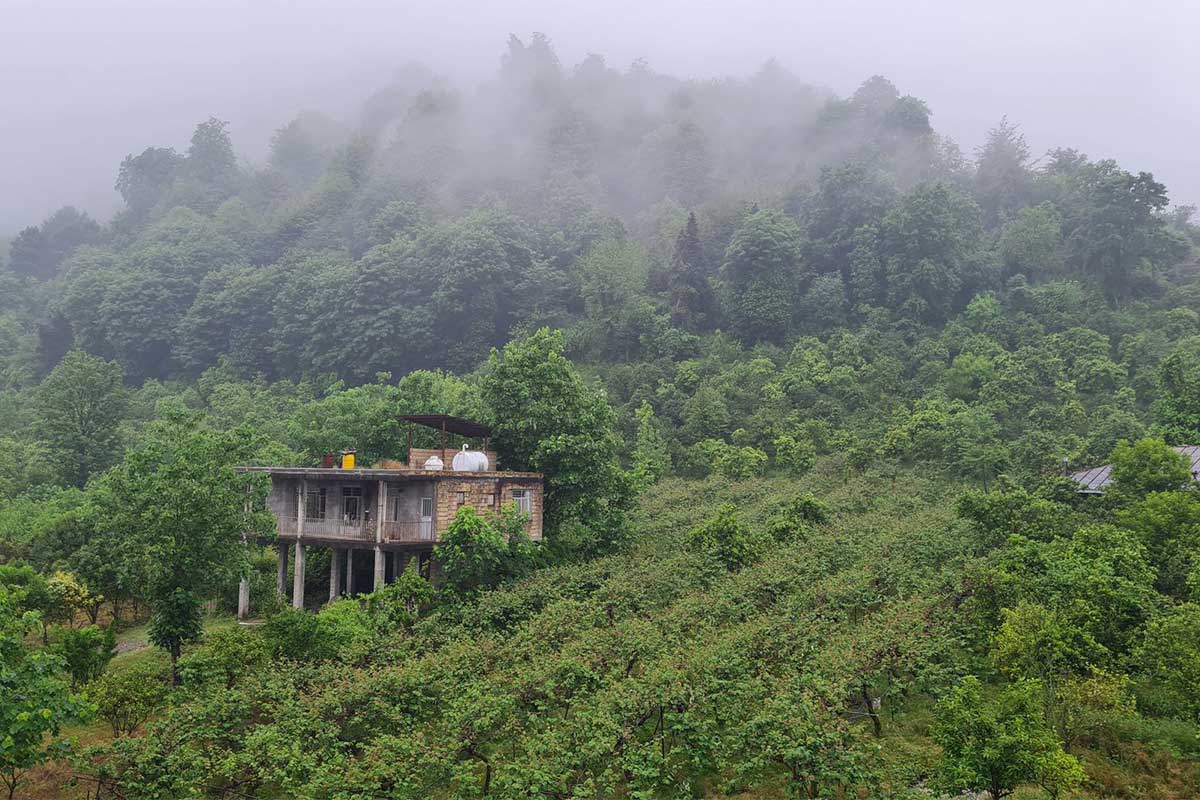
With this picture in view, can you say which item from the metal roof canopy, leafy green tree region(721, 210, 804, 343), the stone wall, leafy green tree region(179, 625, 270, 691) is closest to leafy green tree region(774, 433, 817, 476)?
leafy green tree region(721, 210, 804, 343)

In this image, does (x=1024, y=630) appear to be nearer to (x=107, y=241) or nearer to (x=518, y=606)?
(x=518, y=606)

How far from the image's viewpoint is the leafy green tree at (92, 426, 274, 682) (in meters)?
14.5

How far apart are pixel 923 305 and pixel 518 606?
1188 inches

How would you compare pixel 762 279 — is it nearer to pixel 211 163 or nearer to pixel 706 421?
pixel 706 421

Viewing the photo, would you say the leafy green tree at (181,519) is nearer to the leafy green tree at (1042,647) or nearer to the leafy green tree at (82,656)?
the leafy green tree at (82,656)

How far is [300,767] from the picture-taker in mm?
10164

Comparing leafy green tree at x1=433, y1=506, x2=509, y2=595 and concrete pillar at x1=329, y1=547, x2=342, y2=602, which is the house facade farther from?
leafy green tree at x1=433, y1=506, x2=509, y2=595

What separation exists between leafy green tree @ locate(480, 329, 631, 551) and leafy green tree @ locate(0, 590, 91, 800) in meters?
12.3

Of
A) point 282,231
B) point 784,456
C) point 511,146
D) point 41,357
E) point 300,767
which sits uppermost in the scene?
point 511,146

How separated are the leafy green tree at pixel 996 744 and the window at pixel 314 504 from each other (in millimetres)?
15845

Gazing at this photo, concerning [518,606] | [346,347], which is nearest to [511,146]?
[346,347]

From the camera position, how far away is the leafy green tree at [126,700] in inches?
483

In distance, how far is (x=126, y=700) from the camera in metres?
12.4

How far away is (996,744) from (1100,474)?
15140 millimetres
